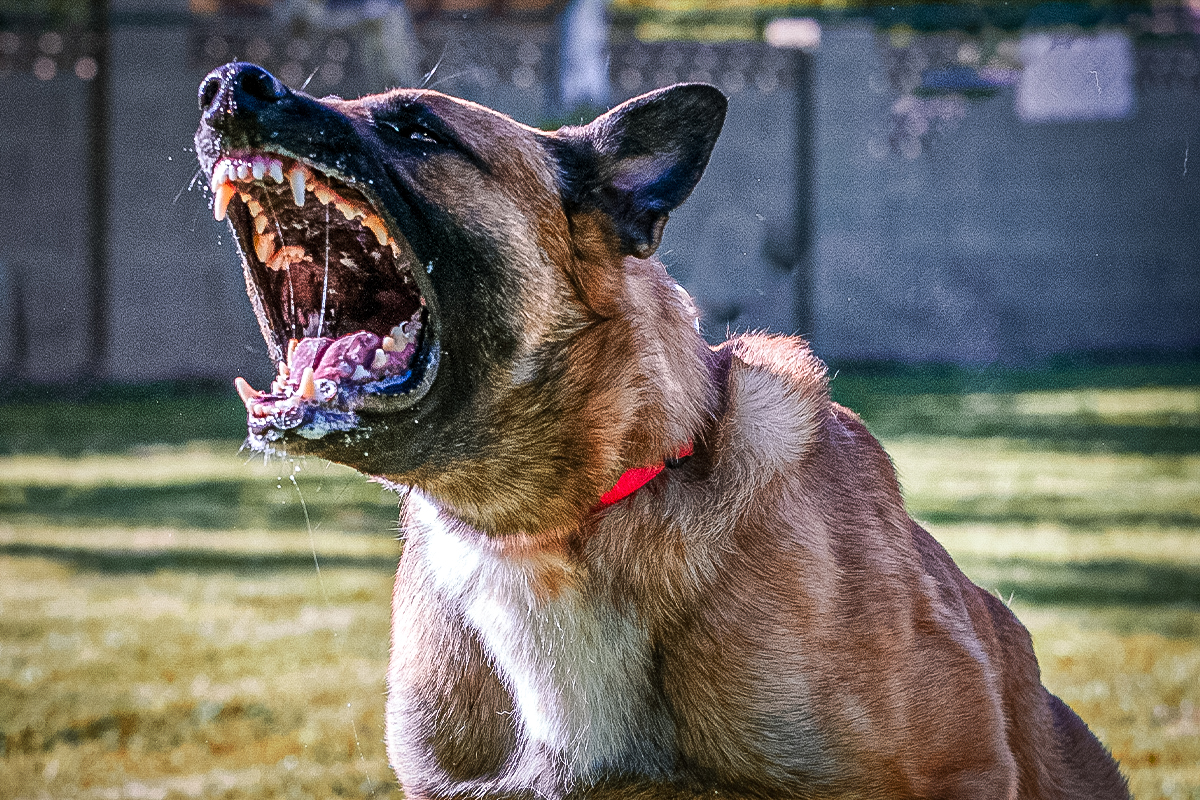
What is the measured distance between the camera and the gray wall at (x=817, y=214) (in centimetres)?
1295

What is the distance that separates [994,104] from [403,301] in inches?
482

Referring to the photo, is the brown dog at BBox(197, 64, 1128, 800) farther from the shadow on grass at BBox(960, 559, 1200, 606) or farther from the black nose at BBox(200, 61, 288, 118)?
the shadow on grass at BBox(960, 559, 1200, 606)

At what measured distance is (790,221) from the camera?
14234mm

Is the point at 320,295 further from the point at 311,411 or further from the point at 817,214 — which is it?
the point at 817,214

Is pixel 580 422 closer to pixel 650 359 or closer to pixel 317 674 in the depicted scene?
pixel 650 359

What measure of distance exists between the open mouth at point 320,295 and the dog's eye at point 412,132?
170 mm

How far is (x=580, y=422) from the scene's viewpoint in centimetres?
271

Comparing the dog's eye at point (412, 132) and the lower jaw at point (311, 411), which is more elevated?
the dog's eye at point (412, 132)

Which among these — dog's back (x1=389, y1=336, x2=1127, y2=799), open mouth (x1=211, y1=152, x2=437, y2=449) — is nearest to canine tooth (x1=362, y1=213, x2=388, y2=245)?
open mouth (x1=211, y1=152, x2=437, y2=449)

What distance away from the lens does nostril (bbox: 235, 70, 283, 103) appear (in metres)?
2.41

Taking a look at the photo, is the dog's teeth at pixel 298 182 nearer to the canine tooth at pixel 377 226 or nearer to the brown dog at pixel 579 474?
the brown dog at pixel 579 474

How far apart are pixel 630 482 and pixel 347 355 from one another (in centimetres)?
62

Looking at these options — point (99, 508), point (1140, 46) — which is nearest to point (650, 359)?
point (99, 508)

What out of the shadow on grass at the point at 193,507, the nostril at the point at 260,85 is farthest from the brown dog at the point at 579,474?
the shadow on grass at the point at 193,507
